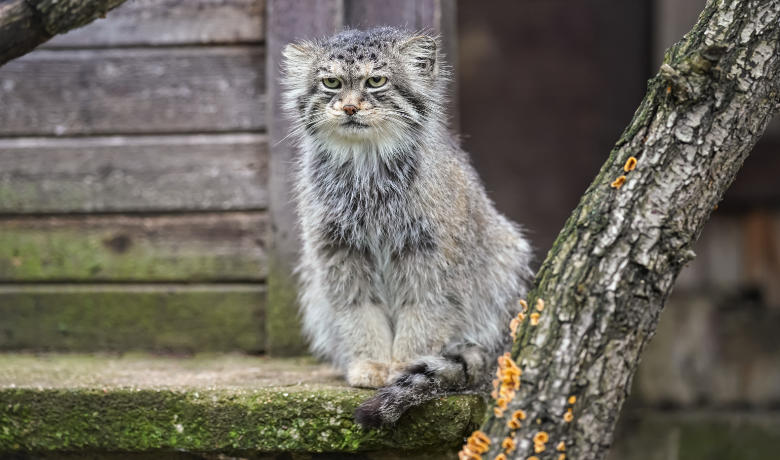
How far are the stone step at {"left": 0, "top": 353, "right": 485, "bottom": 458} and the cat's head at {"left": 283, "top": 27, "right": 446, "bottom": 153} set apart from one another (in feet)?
3.10

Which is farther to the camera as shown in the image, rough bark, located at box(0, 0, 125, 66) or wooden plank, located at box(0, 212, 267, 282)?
wooden plank, located at box(0, 212, 267, 282)

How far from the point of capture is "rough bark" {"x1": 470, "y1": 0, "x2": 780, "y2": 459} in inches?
90.8

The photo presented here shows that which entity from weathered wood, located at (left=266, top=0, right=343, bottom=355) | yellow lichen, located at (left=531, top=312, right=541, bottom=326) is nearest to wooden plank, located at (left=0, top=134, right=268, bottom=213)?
weathered wood, located at (left=266, top=0, right=343, bottom=355)

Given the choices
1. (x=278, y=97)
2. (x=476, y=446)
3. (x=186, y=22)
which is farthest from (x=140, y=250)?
(x=476, y=446)

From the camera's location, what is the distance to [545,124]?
611 cm

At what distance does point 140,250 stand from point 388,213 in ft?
4.60

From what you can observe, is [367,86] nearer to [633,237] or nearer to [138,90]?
[633,237]

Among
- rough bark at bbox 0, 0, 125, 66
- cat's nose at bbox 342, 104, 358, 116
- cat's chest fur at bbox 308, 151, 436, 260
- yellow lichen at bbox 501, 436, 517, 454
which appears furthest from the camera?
cat's chest fur at bbox 308, 151, 436, 260

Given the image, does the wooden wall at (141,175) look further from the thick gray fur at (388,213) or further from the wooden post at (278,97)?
the thick gray fur at (388,213)

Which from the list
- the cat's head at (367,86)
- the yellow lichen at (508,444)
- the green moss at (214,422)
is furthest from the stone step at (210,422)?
the cat's head at (367,86)

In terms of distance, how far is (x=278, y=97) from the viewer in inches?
151

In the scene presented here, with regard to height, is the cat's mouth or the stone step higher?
the cat's mouth

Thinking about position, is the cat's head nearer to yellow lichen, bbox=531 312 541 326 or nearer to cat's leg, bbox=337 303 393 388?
cat's leg, bbox=337 303 393 388

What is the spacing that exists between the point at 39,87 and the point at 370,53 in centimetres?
177
